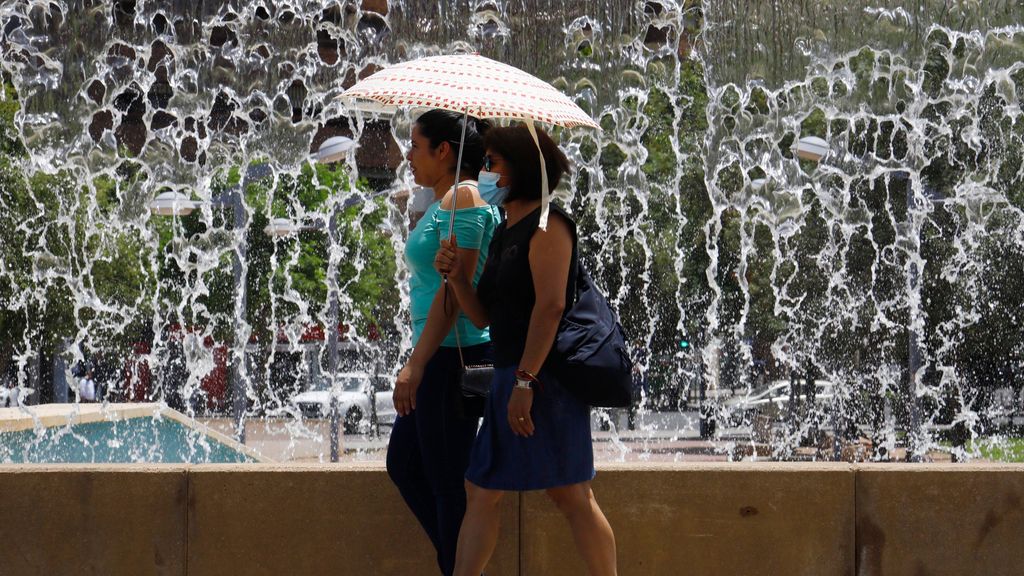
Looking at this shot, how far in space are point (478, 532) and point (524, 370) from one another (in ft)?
1.68

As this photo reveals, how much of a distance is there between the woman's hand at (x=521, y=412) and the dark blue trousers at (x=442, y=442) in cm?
30

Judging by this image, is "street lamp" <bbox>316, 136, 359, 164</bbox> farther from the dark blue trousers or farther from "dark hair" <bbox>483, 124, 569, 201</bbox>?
"dark hair" <bbox>483, 124, 569, 201</bbox>

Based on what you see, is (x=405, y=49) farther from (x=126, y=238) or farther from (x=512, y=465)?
(x=126, y=238)

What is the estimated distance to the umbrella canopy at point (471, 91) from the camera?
13.3 ft

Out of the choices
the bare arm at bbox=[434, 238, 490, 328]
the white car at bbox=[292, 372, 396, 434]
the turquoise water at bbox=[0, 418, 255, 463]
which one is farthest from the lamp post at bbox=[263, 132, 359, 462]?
the bare arm at bbox=[434, 238, 490, 328]

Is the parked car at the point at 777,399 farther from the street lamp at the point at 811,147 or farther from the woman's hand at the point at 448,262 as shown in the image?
the woman's hand at the point at 448,262

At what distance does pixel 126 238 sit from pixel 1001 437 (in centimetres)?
1889

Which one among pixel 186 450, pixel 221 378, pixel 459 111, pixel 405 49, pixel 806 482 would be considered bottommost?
pixel 221 378

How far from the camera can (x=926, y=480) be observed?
4.88m

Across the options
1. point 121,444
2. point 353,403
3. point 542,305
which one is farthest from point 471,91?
point 353,403

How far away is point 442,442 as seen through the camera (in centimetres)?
413

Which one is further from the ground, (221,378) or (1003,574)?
(1003,574)

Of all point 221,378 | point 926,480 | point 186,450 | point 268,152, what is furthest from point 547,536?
point 221,378

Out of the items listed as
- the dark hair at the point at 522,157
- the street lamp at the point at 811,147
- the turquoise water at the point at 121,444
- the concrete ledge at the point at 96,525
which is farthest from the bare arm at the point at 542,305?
the street lamp at the point at 811,147
